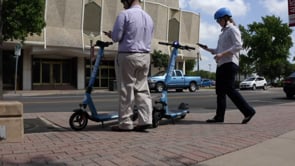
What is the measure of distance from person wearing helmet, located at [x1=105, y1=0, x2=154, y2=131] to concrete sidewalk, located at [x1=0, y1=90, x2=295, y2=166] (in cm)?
26

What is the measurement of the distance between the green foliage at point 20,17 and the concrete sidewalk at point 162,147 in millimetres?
18488

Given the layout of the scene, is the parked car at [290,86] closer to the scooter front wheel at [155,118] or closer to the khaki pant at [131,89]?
the scooter front wheel at [155,118]

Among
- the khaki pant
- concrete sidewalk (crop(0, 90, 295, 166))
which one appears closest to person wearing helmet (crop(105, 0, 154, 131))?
the khaki pant

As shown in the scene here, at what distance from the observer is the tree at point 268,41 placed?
59625 millimetres

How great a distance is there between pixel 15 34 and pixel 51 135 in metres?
19.8

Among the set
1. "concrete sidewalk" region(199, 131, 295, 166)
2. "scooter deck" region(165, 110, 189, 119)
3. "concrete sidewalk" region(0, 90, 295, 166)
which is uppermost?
"scooter deck" region(165, 110, 189, 119)

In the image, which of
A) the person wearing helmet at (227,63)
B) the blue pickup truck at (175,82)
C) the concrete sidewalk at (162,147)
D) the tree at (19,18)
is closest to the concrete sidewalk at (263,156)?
the concrete sidewalk at (162,147)

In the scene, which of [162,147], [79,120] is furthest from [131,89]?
[162,147]

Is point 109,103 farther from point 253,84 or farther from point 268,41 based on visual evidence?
point 268,41

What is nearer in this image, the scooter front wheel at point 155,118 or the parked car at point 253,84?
the scooter front wheel at point 155,118

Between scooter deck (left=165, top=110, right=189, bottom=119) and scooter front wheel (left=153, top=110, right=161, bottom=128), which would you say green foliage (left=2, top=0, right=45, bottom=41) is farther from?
scooter front wheel (left=153, top=110, right=161, bottom=128)

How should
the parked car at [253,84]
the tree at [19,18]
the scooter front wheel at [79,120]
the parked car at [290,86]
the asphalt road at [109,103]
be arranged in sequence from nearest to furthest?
the scooter front wheel at [79,120]
the asphalt road at [109,103]
the parked car at [290,86]
the tree at [19,18]
the parked car at [253,84]

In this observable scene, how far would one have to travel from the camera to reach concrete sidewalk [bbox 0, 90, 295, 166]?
419cm

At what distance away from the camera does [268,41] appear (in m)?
59.5
